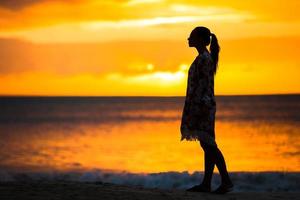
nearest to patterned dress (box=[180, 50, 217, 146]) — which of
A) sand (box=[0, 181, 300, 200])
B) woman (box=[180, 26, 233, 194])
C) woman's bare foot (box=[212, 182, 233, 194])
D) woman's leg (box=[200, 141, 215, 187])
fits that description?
woman (box=[180, 26, 233, 194])

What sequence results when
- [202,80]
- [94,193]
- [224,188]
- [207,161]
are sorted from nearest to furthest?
[94,193]
[202,80]
[207,161]
[224,188]

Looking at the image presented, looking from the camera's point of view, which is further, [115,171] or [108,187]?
[115,171]

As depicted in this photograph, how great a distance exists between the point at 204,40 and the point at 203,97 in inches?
32.0

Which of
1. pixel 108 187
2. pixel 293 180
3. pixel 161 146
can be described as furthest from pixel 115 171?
pixel 108 187

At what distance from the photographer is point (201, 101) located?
31.2 feet

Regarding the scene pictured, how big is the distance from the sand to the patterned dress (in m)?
0.86

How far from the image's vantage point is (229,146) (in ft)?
111

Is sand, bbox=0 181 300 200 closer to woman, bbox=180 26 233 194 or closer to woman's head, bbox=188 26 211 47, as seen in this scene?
woman, bbox=180 26 233 194

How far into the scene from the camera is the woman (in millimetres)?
9492

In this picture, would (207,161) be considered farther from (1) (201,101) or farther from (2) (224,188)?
(1) (201,101)

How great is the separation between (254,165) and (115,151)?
942 cm

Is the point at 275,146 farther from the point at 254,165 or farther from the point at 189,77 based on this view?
the point at 189,77

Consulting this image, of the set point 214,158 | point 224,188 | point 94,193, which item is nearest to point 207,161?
point 214,158

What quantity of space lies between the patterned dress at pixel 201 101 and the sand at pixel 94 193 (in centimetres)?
86
